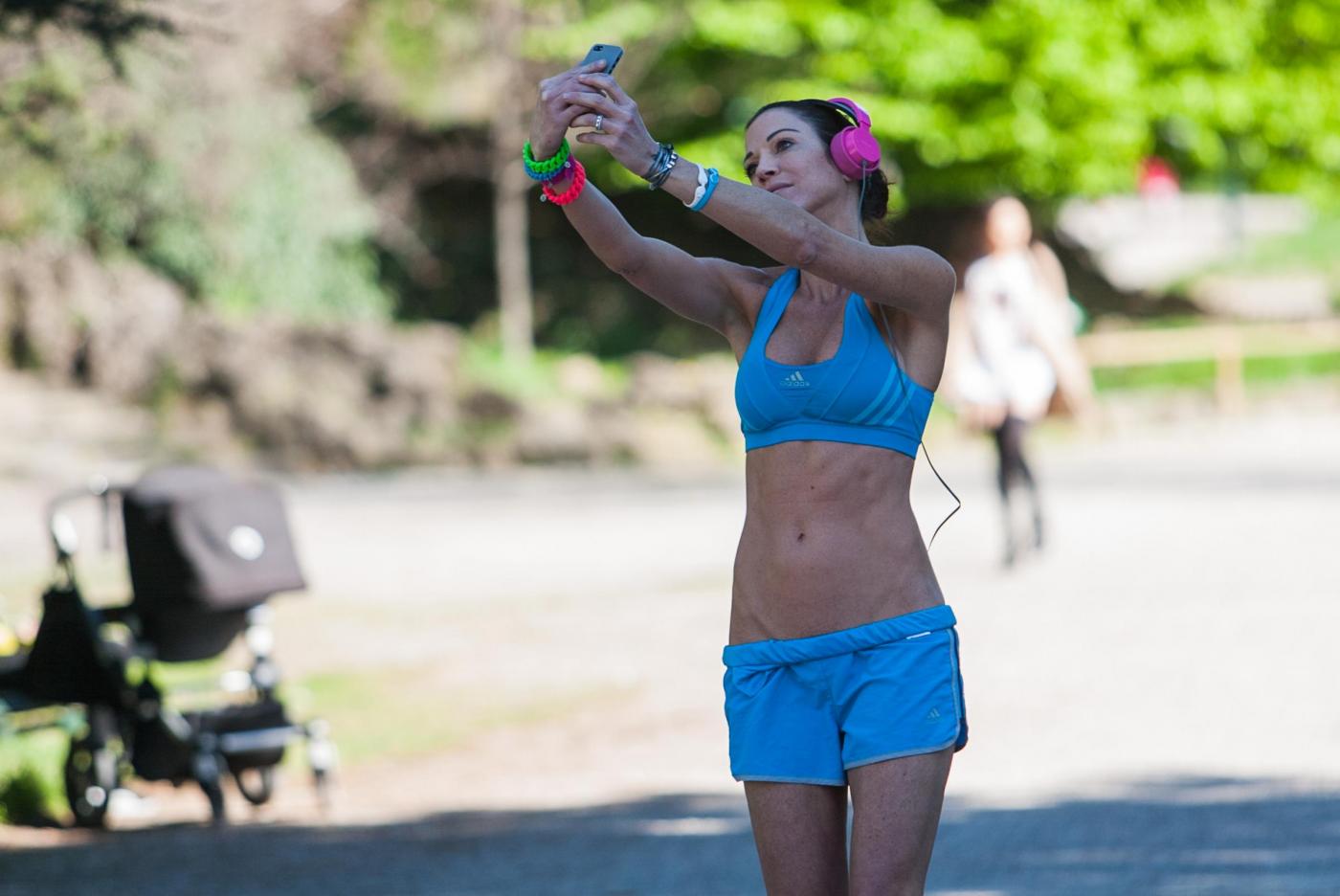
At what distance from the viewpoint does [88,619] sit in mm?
7723

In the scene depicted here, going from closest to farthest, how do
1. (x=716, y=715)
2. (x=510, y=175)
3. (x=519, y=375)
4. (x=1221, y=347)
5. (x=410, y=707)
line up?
(x=716, y=715)
(x=410, y=707)
(x=1221, y=347)
(x=519, y=375)
(x=510, y=175)

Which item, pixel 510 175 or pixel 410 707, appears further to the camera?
pixel 510 175

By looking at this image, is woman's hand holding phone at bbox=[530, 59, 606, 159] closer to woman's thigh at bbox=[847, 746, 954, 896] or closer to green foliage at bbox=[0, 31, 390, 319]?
Answer: woman's thigh at bbox=[847, 746, 954, 896]

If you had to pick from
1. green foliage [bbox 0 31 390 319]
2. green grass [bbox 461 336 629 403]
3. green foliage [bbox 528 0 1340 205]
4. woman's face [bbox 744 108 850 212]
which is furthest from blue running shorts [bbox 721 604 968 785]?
green foliage [bbox 528 0 1340 205]

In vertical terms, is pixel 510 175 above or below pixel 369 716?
above

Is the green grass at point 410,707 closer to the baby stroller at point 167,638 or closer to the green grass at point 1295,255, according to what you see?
the baby stroller at point 167,638

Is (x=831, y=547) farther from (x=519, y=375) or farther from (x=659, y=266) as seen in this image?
(x=519, y=375)

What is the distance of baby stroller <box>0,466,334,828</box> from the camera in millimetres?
7758

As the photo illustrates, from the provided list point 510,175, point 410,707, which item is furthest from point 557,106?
point 510,175

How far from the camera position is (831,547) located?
3.84m

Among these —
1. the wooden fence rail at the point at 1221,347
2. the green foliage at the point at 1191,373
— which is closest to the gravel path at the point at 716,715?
the wooden fence rail at the point at 1221,347

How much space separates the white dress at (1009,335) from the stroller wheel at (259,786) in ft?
18.3

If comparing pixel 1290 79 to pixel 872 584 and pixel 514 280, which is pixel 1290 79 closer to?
pixel 514 280

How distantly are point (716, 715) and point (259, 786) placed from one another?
2.25 m
